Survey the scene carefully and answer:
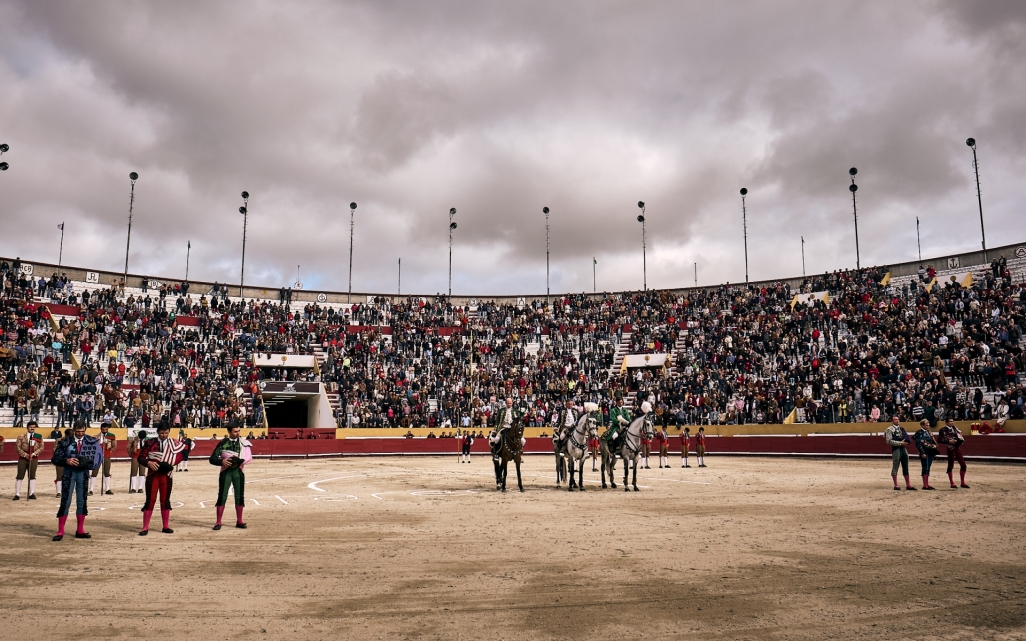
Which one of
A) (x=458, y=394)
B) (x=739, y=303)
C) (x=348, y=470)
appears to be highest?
(x=739, y=303)

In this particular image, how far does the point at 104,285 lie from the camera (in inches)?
2014

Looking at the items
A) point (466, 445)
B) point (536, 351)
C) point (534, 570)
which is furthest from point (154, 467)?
point (536, 351)

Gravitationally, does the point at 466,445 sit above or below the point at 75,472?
below

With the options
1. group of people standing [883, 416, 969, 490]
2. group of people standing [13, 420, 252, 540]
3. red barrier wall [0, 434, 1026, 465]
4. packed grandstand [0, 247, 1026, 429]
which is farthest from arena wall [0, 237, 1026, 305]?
group of people standing [13, 420, 252, 540]

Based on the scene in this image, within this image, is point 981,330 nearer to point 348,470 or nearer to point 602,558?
point 348,470

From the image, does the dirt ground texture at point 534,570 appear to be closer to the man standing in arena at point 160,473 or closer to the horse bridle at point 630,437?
the man standing in arena at point 160,473

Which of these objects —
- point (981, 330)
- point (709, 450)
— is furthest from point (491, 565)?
point (981, 330)

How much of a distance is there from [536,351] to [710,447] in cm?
1748

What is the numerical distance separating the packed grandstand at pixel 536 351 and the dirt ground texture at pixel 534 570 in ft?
71.3

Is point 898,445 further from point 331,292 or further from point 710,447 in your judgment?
point 331,292

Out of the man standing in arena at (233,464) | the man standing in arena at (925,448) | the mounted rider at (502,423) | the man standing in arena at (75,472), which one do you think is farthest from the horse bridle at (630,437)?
the man standing in arena at (75,472)

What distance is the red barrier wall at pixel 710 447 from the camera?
28656 millimetres

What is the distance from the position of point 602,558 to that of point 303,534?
523cm

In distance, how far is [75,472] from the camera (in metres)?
12.0
